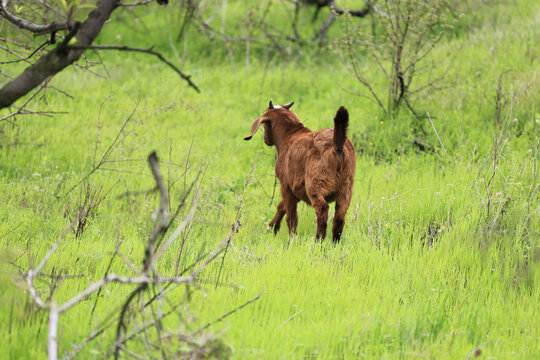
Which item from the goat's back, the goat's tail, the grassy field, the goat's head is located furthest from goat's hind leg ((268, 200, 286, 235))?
the goat's tail

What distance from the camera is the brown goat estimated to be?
4664mm

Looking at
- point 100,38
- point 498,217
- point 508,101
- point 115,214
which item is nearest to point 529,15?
point 508,101

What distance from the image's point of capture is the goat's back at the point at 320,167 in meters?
4.70

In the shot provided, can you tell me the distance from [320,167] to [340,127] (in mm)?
433

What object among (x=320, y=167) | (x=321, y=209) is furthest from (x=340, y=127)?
(x=321, y=209)

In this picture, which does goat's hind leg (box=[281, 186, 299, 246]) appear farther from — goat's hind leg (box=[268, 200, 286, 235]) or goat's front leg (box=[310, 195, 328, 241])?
goat's front leg (box=[310, 195, 328, 241])

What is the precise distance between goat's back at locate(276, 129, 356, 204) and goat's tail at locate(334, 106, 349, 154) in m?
0.10

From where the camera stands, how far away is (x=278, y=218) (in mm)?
5559

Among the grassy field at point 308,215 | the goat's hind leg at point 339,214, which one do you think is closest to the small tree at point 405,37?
the grassy field at point 308,215

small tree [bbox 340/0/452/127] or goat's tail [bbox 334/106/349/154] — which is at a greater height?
small tree [bbox 340/0/452/127]

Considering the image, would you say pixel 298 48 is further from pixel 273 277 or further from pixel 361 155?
pixel 273 277

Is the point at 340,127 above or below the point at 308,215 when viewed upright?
above

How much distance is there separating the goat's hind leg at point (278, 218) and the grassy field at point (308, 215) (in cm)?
18

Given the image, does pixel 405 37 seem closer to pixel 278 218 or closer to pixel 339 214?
pixel 278 218
